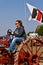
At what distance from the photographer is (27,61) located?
1270 cm

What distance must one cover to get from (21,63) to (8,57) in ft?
1.80

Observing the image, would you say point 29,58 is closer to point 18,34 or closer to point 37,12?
point 18,34

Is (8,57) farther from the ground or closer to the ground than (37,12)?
closer to the ground

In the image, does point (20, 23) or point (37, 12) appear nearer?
point (20, 23)

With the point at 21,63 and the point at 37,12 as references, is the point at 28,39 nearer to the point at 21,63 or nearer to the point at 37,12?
the point at 21,63

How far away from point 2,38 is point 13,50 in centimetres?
646

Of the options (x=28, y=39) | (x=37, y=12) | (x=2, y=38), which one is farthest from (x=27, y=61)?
(x=2, y=38)

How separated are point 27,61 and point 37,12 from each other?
4.66 m

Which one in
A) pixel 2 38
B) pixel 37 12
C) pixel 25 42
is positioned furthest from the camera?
pixel 2 38

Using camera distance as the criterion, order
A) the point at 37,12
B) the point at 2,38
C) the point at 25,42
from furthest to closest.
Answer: the point at 2,38 → the point at 37,12 → the point at 25,42

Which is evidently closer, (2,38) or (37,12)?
(37,12)

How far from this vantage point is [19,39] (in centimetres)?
1269

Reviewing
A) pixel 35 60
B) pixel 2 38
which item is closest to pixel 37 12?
pixel 2 38

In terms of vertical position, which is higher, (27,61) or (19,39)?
(19,39)
